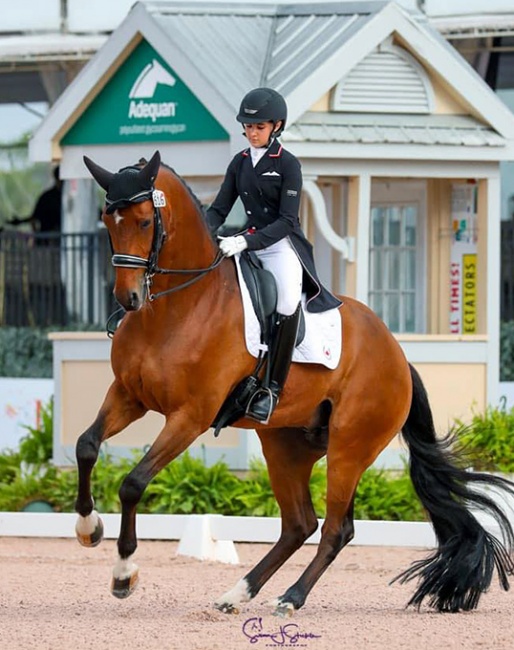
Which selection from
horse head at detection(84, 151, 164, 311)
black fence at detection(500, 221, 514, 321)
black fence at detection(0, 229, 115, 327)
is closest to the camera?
horse head at detection(84, 151, 164, 311)

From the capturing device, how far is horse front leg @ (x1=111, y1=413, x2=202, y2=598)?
7617 mm

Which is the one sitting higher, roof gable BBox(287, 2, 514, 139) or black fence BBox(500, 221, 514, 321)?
roof gable BBox(287, 2, 514, 139)

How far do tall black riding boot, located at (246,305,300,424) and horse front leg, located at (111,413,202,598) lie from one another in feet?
1.71

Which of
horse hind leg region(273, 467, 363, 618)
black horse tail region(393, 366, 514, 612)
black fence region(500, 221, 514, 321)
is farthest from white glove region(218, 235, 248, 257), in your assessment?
black fence region(500, 221, 514, 321)

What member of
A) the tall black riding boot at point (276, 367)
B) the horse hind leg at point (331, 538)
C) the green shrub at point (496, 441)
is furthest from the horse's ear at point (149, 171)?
the green shrub at point (496, 441)

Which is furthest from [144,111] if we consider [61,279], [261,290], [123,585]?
[123,585]

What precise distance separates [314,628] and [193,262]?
1.97 meters

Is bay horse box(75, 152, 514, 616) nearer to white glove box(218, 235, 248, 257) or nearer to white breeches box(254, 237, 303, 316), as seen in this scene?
white glove box(218, 235, 248, 257)

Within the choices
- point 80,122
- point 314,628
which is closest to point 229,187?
point 314,628

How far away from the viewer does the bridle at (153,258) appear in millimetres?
7492

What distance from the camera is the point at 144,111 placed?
1423cm

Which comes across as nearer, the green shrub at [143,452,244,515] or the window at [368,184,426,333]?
the green shrub at [143,452,244,515]

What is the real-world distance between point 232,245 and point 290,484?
1548mm

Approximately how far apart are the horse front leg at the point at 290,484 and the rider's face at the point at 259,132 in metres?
1.71
